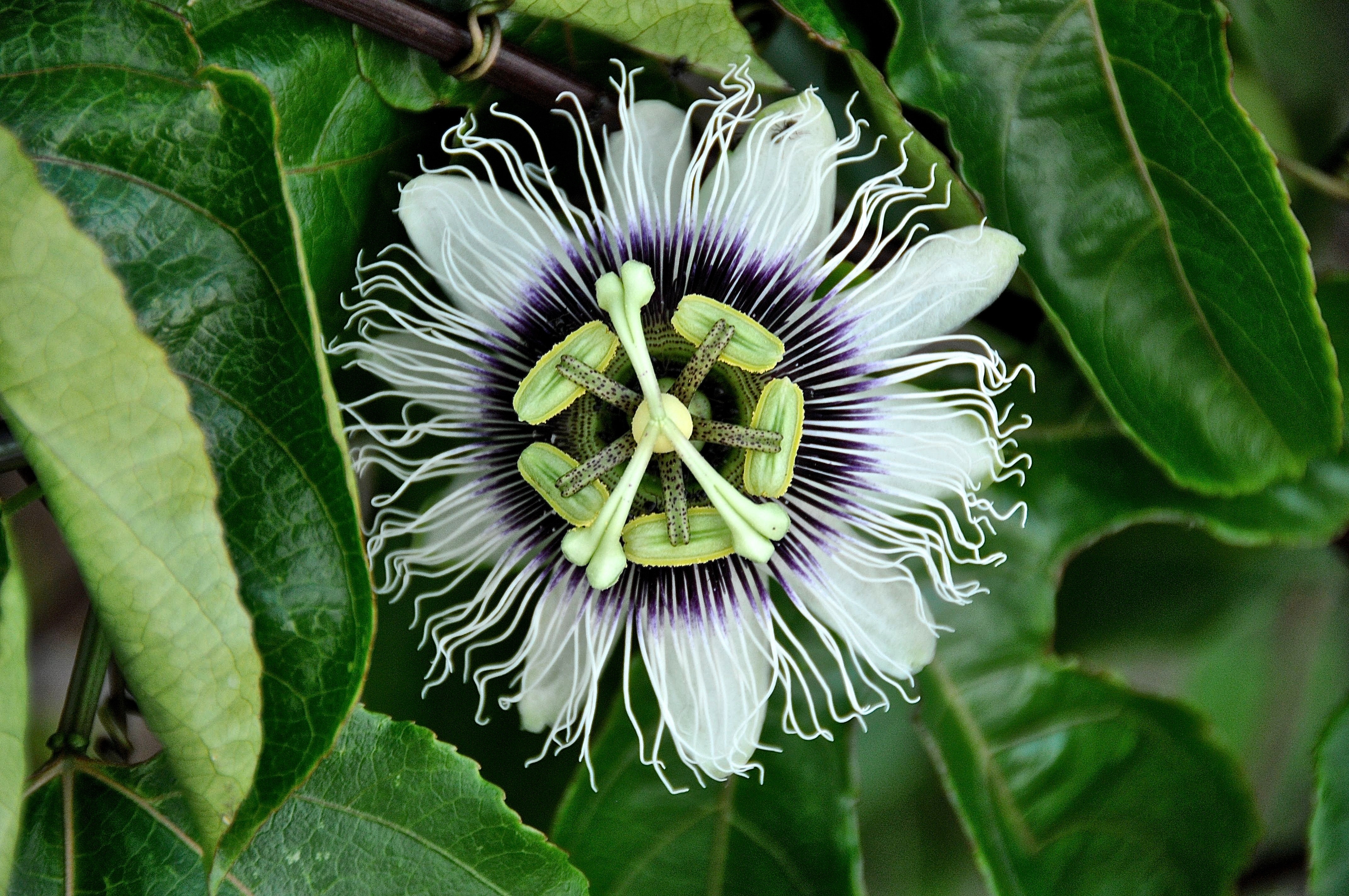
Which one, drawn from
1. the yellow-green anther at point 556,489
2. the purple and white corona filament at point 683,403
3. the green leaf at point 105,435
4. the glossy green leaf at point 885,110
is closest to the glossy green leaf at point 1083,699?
the purple and white corona filament at point 683,403

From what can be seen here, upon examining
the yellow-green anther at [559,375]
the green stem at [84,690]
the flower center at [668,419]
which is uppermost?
the yellow-green anther at [559,375]

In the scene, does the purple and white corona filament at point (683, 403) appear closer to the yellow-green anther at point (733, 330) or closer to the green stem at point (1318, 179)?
the yellow-green anther at point (733, 330)

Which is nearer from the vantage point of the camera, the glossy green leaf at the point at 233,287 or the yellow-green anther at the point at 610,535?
the glossy green leaf at the point at 233,287

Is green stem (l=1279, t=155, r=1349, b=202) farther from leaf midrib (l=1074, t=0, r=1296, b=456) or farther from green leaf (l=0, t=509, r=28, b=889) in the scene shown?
green leaf (l=0, t=509, r=28, b=889)

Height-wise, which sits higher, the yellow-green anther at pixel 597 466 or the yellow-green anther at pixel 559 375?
the yellow-green anther at pixel 559 375

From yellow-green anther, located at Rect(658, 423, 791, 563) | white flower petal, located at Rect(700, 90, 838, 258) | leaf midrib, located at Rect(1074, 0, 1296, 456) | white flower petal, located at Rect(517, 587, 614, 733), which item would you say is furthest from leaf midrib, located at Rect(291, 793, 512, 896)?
leaf midrib, located at Rect(1074, 0, 1296, 456)

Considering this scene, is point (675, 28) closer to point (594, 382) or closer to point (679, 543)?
point (594, 382)
